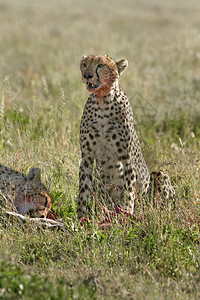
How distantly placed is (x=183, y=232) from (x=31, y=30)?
11.1 meters

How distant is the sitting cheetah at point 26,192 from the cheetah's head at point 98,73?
2.55 ft

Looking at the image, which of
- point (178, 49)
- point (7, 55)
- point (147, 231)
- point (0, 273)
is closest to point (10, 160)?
point (147, 231)

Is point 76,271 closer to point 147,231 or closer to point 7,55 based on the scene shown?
point 147,231

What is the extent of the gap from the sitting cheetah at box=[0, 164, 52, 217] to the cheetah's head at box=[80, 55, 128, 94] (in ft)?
2.55

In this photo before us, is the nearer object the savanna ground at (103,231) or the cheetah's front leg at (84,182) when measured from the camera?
the savanna ground at (103,231)

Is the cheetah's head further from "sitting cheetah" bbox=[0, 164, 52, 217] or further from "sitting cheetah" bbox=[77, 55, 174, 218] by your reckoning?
"sitting cheetah" bbox=[0, 164, 52, 217]

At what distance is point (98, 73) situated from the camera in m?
3.70

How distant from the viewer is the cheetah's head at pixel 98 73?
12.0 feet

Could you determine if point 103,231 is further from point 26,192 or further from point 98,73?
point 98,73

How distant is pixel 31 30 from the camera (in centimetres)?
1362

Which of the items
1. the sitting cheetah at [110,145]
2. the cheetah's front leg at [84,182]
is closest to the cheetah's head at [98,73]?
the sitting cheetah at [110,145]

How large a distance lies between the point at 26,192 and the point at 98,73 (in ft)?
3.21

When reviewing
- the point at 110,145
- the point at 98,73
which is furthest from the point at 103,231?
the point at 98,73

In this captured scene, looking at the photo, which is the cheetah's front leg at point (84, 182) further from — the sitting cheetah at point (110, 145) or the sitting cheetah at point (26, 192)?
the sitting cheetah at point (26, 192)
